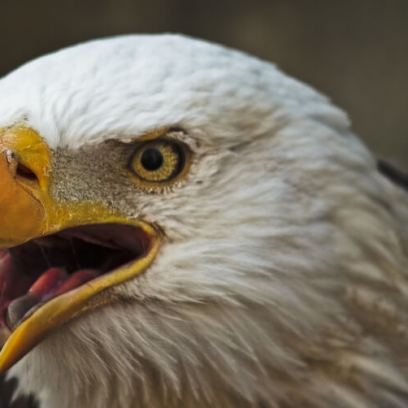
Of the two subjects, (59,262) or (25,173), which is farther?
(59,262)

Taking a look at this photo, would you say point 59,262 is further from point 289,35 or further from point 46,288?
point 289,35

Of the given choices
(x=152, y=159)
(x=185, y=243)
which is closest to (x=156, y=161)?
(x=152, y=159)

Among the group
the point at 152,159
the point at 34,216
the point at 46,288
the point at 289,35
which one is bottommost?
the point at 46,288

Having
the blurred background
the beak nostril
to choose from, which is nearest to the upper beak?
the beak nostril

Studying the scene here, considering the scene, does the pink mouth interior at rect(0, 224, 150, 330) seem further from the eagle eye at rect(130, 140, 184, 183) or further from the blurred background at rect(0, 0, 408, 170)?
the blurred background at rect(0, 0, 408, 170)

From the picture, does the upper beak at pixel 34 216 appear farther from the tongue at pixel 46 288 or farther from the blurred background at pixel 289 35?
the blurred background at pixel 289 35

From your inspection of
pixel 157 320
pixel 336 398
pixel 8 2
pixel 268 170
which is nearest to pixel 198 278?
pixel 157 320

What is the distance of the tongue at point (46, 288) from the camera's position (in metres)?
0.96

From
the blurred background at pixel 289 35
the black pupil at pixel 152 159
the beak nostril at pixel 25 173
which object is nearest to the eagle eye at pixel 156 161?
the black pupil at pixel 152 159

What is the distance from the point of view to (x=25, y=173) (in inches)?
37.0

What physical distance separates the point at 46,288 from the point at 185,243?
20 centimetres

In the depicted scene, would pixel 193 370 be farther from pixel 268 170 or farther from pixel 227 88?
pixel 227 88

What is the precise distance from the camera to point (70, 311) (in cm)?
94

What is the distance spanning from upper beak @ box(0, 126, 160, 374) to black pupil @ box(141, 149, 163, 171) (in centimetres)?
9
